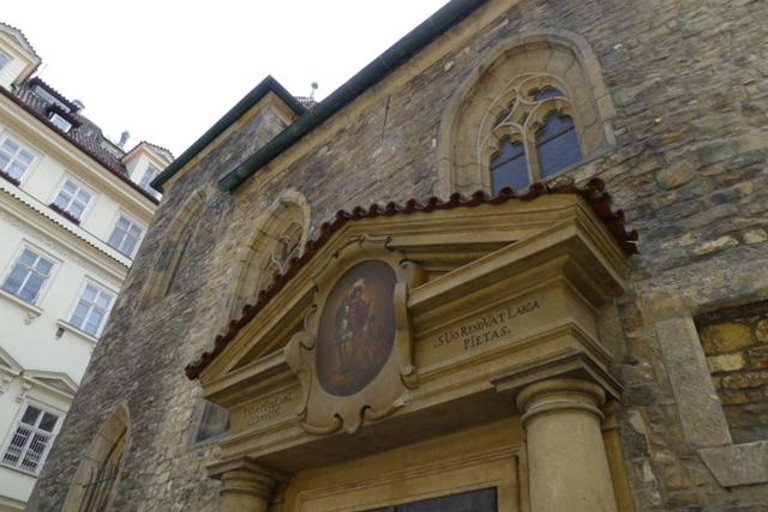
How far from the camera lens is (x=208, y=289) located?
8.38 m

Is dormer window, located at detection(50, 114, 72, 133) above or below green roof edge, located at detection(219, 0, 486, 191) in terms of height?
A: above

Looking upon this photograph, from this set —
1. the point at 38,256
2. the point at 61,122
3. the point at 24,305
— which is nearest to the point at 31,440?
the point at 24,305

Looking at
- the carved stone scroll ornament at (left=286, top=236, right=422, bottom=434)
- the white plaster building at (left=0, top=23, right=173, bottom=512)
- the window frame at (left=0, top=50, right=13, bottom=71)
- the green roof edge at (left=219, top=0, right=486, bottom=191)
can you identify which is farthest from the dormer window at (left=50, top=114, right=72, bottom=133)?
the carved stone scroll ornament at (left=286, top=236, right=422, bottom=434)

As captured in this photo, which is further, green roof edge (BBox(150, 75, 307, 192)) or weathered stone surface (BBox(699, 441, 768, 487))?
green roof edge (BBox(150, 75, 307, 192))

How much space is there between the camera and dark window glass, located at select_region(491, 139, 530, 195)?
17.1 ft

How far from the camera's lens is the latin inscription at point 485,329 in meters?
3.18

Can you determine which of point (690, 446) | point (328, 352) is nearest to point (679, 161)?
point (690, 446)

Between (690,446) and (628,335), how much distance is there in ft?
2.31

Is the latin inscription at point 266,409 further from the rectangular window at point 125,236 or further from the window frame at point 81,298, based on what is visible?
the rectangular window at point 125,236

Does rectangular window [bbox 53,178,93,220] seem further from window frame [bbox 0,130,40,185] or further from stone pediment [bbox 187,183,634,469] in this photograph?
stone pediment [bbox 187,183,634,469]

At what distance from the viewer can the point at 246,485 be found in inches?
173

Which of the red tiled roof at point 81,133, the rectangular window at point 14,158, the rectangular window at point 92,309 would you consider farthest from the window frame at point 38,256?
the red tiled roof at point 81,133

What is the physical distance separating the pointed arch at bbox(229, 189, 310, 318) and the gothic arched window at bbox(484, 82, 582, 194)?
3.21m

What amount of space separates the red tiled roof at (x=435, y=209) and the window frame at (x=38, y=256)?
12.6 m
